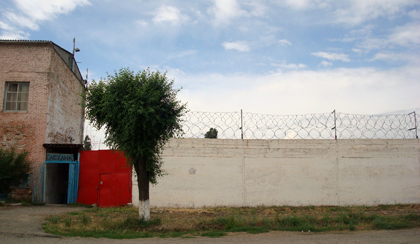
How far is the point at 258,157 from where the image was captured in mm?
13914

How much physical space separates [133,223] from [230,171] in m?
5.67

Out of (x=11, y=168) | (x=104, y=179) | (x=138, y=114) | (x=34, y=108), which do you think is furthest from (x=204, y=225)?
(x=34, y=108)

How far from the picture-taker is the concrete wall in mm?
13609

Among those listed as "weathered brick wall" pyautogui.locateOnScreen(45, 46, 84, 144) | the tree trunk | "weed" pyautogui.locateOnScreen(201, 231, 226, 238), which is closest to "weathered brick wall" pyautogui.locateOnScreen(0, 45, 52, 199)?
"weathered brick wall" pyautogui.locateOnScreen(45, 46, 84, 144)

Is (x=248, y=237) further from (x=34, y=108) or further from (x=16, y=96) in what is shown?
(x=16, y=96)

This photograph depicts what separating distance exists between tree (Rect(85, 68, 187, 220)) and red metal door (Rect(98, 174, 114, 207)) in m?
5.84

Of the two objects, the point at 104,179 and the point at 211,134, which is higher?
the point at 211,134

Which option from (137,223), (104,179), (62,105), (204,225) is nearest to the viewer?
(137,223)

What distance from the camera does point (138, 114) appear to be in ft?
28.6

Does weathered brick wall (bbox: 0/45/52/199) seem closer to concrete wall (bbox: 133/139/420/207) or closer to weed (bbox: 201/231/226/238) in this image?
concrete wall (bbox: 133/139/420/207)

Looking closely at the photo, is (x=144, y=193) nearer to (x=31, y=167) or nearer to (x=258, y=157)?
(x=258, y=157)

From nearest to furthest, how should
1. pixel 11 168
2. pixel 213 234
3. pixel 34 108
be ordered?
1. pixel 213 234
2. pixel 11 168
3. pixel 34 108

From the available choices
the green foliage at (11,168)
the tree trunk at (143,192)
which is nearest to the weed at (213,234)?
the tree trunk at (143,192)

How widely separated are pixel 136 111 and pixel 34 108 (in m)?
9.04
